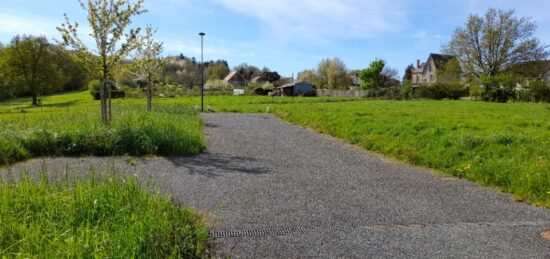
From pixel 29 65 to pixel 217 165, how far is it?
54.7 m

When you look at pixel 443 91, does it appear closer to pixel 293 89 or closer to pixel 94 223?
pixel 293 89

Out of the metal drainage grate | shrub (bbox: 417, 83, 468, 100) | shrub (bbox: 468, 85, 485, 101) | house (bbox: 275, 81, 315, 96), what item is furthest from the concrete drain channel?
house (bbox: 275, 81, 315, 96)

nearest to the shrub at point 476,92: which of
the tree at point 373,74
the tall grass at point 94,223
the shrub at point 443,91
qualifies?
the shrub at point 443,91

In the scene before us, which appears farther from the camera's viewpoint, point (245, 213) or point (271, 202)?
point (271, 202)

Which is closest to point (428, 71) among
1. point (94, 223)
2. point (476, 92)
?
point (476, 92)

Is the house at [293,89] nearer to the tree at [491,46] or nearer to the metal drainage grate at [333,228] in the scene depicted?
the tree at [491,46]

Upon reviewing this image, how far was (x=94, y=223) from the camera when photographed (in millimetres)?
3955

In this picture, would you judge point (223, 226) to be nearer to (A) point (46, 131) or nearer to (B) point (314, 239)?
(B) point (314, 239)

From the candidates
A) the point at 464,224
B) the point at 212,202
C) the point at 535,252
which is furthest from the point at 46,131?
the point at 535,252

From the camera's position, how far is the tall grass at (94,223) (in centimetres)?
333

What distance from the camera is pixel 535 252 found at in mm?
3949

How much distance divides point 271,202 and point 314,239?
1.39 m

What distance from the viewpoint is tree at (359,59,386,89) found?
68188mm

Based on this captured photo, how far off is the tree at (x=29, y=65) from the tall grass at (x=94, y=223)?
2113 inches
